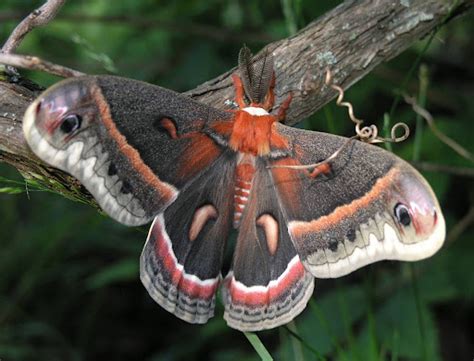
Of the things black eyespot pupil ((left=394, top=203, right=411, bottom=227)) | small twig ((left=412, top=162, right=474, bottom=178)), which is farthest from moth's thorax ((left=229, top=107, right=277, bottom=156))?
small twig ((left=412, top=162, right=474, bottom=178))

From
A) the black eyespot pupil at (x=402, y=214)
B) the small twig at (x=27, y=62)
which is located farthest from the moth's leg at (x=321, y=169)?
the small twig at (x=27, y=62)

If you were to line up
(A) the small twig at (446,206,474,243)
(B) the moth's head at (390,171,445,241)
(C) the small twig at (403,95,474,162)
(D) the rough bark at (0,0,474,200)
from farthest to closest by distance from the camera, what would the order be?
(A) the small twig at (446,206,474,243)
(C) the small twig at (403,95,474,162)
(D) the rough bark at (0,0,474,200)
(B) the moth's head at (390,171,445,241)

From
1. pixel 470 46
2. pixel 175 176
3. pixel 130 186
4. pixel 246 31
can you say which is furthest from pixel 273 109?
pixel 470 46

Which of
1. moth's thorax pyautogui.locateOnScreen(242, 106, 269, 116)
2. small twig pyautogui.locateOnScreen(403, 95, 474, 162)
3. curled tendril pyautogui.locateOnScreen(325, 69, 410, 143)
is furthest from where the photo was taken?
small twig pyautogui.locateOnScreen(403, 95, 474, 162)

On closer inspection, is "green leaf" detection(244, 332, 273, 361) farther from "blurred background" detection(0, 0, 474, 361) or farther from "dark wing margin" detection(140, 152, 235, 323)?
"blurred background" detection(0, 0, 474, 361)

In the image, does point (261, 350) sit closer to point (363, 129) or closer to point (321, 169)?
point (321, 169)

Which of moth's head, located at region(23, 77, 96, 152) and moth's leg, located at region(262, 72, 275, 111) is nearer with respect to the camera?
moth's head, located at region(23, 77, 96, 152)

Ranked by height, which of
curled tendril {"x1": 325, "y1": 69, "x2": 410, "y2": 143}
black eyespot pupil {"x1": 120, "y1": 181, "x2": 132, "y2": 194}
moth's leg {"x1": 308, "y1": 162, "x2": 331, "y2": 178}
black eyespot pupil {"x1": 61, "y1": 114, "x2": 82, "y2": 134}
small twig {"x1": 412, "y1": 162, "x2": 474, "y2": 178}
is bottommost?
small twig {"x1": 412, "y1": 162, "x2": 474, "y2": 178}

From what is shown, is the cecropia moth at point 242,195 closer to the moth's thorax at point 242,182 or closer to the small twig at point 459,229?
the moth's thorax at point 242,182
